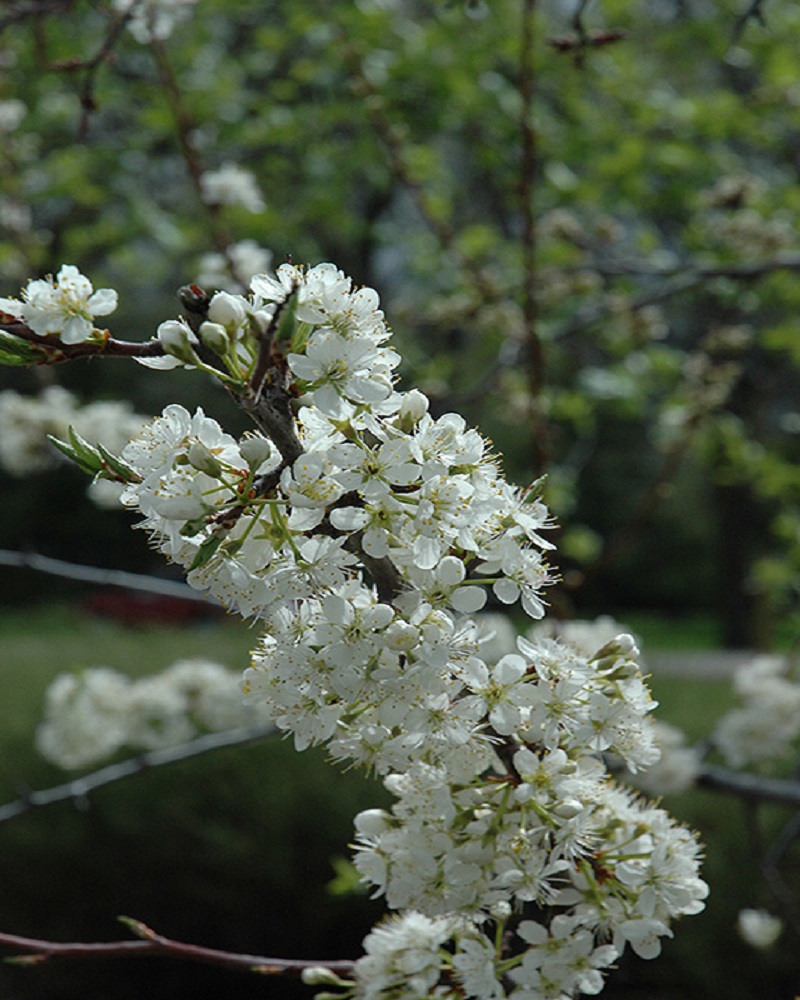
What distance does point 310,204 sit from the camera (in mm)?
5520

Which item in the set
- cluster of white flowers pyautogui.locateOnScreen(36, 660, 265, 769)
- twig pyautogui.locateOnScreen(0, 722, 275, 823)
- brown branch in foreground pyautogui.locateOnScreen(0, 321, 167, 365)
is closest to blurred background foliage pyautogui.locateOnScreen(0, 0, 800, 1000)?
cluster of white flowers pyautogui.locateOnScreen(36, 660, 265, 769)

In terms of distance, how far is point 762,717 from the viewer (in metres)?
3.61

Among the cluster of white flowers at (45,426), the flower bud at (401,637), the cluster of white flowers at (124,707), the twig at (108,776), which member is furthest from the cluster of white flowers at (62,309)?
the cluster of white flowers at (124,707)

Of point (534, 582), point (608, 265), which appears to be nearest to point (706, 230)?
point (608, 265)

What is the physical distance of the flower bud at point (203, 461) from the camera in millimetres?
966

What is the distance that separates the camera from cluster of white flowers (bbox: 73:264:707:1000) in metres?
0.99

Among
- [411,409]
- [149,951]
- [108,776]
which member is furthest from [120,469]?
[108,776]

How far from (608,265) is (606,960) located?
3329 mm

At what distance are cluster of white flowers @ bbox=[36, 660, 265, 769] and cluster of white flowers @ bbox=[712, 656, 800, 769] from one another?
183 cm

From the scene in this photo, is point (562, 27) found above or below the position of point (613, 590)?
below

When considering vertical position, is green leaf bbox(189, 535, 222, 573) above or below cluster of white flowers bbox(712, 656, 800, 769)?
below

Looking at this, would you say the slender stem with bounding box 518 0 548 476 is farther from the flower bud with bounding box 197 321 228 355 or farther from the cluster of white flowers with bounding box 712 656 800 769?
the flower bud with bounding box 197 321 228 355

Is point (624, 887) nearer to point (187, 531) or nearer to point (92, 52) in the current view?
point (187, 531)

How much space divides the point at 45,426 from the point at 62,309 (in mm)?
2614
